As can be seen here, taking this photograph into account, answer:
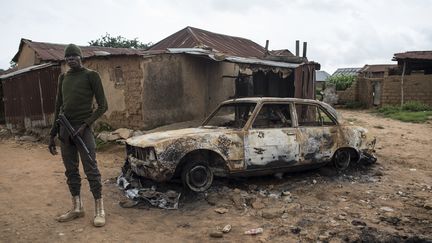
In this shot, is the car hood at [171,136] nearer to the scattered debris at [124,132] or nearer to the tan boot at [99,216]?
the tan boot at [99,216]

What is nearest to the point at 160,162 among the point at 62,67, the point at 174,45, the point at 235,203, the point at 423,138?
the point at 235,203

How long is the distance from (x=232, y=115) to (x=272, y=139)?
937 millimetres

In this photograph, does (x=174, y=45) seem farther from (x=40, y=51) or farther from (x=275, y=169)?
(x=275, y=169)

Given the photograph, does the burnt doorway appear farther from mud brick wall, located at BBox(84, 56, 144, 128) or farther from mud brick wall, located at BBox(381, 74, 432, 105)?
mud brick wall, located at BBox(381, 74, 432, 105)

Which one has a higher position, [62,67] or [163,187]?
[62,67]

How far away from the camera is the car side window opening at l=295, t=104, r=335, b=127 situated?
249 inches

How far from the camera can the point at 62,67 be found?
11461 mm

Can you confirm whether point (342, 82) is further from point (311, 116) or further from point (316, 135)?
point (316, 135)

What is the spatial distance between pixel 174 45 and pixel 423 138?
8690 mm

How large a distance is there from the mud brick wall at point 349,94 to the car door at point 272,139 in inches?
664

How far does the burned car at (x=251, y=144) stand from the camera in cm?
517

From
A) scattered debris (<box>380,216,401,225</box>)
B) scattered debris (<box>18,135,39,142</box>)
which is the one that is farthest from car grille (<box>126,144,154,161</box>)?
scattered debris (<box>18,135,39,142</box>)

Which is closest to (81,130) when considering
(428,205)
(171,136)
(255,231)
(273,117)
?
(171,136)

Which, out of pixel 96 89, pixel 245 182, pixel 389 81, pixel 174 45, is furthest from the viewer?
pixel 389 81
